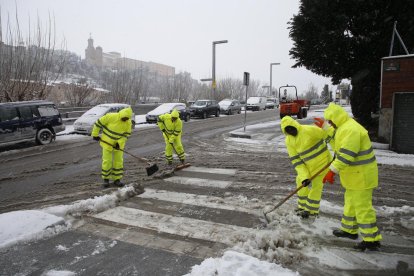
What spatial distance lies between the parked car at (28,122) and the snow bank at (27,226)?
890cm

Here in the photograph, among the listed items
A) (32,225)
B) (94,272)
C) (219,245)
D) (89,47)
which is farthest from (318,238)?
(89,47)

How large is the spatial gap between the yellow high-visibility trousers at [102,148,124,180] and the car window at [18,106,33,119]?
26.1ft

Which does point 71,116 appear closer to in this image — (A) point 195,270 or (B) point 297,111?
(B) point 297,111

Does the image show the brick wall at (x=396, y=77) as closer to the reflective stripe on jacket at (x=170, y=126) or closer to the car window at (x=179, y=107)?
the reflective stripe on jacket at (x=170, y=126)

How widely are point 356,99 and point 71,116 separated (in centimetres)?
1749

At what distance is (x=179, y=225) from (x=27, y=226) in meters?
2.28

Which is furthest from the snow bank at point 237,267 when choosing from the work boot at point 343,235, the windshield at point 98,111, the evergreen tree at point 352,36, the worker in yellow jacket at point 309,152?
the windshield at point 98,111

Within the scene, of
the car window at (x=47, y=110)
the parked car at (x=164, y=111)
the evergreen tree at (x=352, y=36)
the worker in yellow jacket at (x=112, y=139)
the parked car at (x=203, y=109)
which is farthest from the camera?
the parked car at (x=203, y=109)

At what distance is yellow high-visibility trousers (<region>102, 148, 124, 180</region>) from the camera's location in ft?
23.2

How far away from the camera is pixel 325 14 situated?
14961mm

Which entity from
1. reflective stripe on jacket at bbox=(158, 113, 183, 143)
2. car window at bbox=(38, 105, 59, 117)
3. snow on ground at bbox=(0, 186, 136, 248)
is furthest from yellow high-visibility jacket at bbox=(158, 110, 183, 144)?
car window at bbox=(38, 105, 59, 117)

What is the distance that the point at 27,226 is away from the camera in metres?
4.75

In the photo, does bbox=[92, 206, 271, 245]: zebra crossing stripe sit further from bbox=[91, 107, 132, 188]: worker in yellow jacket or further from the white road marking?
the white road marking

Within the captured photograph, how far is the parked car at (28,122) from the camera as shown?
40.7 ft
